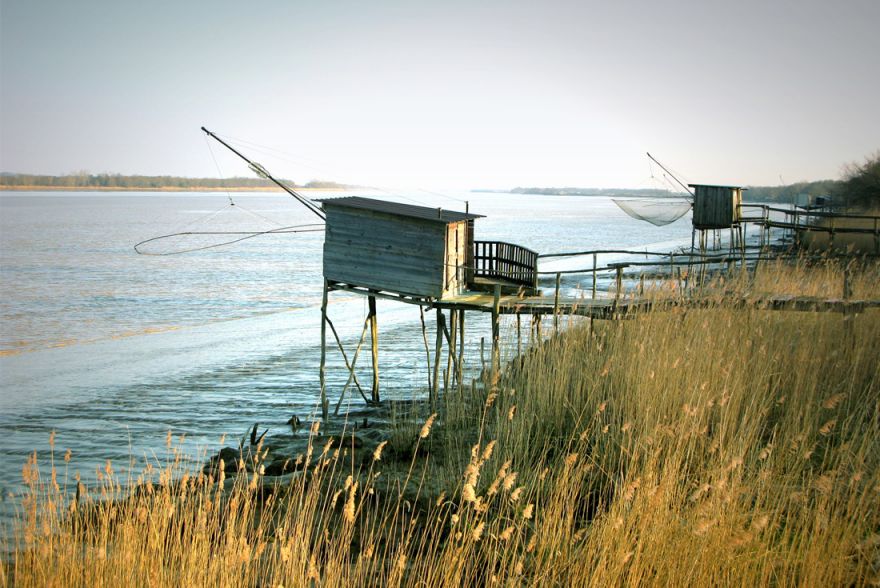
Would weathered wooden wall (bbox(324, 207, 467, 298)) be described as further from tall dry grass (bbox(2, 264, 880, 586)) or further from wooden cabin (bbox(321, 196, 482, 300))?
tall dry grass (bbox(2, 264, 880, 586))

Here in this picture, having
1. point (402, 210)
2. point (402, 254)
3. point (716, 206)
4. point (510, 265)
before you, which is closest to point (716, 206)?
point (716, 206)

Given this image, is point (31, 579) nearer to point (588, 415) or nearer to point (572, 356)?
point (588, 415)

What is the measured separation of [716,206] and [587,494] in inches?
1177

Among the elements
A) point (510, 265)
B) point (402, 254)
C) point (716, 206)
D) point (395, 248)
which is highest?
point (716, 206)

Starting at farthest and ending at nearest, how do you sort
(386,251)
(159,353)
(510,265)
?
(159,353) < (510,265) < (386,251)

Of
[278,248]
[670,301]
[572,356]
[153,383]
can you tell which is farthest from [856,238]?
[278,248]

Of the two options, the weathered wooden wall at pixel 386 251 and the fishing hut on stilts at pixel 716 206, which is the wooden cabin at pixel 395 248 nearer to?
the weathered wooden wall at pixel 386 251

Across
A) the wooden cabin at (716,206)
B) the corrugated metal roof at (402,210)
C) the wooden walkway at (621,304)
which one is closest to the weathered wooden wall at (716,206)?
the wooden cabin at (716,206)

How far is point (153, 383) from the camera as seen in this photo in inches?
734

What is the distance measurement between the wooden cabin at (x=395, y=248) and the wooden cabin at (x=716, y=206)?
22.0 m

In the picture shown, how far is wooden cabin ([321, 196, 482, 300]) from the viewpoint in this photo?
13.5 metres

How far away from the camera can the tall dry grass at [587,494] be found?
485 centimetres

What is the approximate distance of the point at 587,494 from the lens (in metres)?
6.42

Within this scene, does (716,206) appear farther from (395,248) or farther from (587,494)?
(587,494)
